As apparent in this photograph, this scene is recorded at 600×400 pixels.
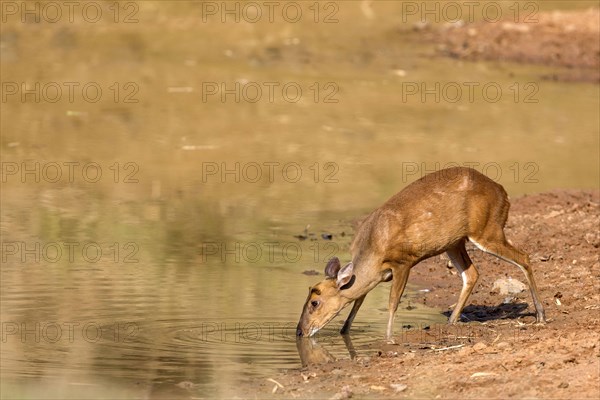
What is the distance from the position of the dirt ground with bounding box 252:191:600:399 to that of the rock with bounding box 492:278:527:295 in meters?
0.08

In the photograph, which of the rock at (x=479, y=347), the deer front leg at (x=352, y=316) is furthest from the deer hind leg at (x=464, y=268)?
the rock at (x=479, y=347)

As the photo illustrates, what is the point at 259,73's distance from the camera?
30.5m

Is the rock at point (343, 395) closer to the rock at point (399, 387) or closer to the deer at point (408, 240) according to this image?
the rock at point (399, 387)

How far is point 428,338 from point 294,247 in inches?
177

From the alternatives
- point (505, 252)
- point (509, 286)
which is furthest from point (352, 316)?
point (509, 286)

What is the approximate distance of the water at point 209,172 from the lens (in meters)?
12.3

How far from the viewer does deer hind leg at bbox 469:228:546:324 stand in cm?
1316

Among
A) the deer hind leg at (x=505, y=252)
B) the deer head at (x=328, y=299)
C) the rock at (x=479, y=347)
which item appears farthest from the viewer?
the deer hind leg at (x=505, y=252)

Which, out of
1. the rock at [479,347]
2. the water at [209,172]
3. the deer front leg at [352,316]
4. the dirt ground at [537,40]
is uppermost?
the rock at [479,347]

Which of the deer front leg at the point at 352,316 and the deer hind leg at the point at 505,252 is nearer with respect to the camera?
the deer front leg at the point at 352,316

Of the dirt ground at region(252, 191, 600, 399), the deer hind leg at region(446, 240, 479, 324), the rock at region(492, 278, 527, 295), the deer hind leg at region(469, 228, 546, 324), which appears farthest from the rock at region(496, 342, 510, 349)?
the rock at region(492, 278, 527, 295)

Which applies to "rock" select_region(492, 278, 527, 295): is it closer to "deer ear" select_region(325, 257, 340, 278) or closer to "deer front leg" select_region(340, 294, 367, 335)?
"deer front leg" select_region(340, 294, 367, 335)

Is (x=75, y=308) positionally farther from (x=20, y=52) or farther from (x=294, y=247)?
(x=20, y=52)

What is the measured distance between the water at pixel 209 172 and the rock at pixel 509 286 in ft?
3.33
